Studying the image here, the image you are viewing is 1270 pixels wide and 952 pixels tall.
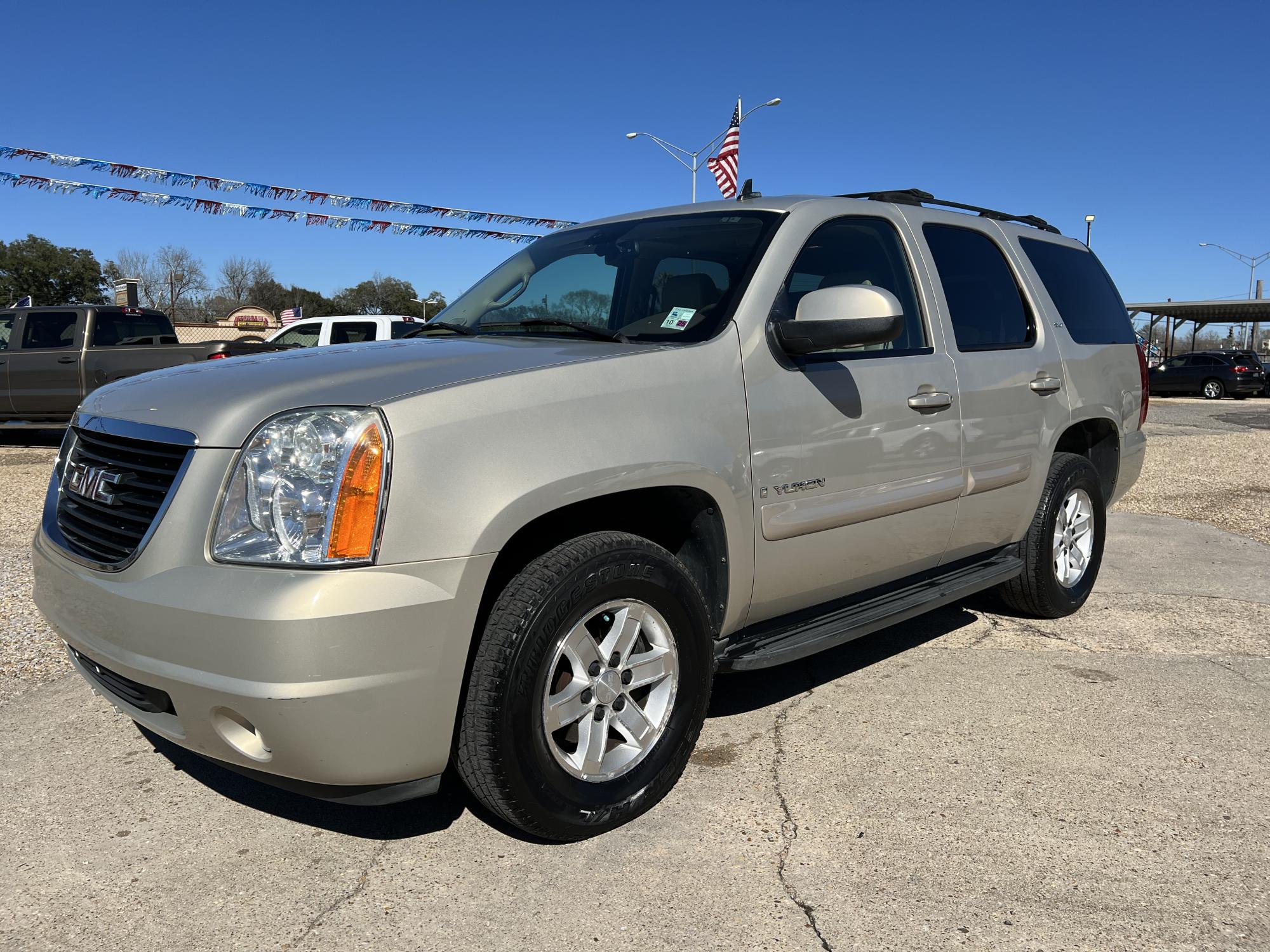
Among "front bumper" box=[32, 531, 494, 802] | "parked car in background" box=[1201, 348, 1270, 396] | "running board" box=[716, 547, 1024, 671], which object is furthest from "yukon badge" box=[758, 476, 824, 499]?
"parked car in background" box=[1201, 348, 1270, 396]

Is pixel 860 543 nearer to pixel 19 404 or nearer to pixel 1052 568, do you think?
pixel 1052 568

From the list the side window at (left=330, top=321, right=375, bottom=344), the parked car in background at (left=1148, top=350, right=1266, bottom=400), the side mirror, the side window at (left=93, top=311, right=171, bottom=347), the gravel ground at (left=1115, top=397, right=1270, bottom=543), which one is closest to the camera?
the side mirror

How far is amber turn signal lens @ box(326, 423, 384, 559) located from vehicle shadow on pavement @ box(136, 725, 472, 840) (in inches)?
36.7

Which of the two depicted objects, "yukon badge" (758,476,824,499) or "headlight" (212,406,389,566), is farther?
"yukon badge" (758,476,824,499)

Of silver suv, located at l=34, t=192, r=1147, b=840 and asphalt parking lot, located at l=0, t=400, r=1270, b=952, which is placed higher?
silver suv, located at l=34, t=192, r=1147, b=840

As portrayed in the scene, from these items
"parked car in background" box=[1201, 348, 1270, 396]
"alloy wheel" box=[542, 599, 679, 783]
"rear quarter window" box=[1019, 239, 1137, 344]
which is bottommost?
"alloy wheel" box=[542, 599, 679, 783]

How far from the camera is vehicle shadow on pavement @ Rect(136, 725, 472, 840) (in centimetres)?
282

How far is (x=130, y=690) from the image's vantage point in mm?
2533

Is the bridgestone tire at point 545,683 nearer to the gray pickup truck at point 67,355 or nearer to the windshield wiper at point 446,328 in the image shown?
the windshield wiper at point 446,328

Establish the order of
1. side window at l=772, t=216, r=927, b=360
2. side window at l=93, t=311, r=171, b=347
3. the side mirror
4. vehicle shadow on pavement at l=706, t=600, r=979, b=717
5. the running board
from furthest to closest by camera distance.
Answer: side window at l=93, t=311, r=171, b=347
vehicle shadow on pavement at l=706, t=600, r=979, b=717
side window at l=772, t=216, r=927, b=360
the running board
the side mirror

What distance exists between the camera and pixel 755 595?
124 inches

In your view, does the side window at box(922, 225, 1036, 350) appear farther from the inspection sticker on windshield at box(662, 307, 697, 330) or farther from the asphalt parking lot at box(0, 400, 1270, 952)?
the asphalt parking lot at box(0, 400, 1270, 952)

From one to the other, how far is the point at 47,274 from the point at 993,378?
5524 cm

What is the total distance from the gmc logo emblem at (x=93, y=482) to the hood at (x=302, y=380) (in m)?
0.16
